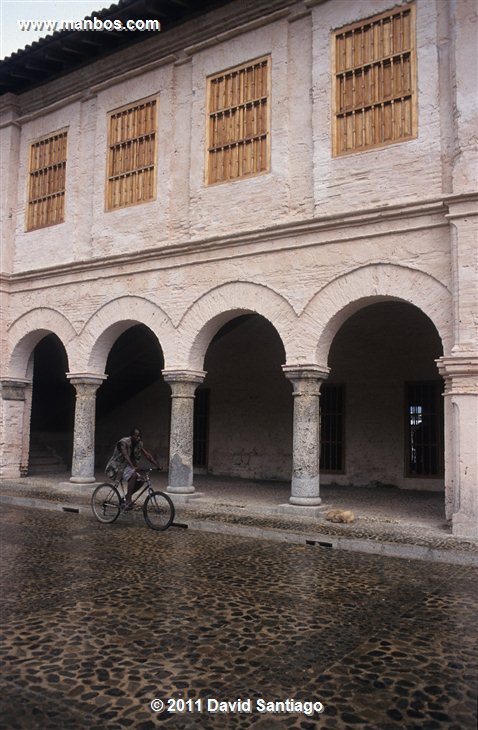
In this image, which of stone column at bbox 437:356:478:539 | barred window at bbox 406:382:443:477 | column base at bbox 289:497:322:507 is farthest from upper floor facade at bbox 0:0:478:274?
barred window at bbox 406:382:443:477

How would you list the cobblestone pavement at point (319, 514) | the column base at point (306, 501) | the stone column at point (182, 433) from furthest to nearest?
the stone column at point (182, 433) → the column base at point (306, 501) → the cobblestone pavement at point (319, 514)

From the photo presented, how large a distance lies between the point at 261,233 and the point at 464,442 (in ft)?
15.2

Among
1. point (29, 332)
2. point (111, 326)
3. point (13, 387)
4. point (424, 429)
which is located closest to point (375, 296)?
point (424, 429)

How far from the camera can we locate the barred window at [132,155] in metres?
12.3

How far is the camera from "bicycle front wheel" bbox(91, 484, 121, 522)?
9.24 meters

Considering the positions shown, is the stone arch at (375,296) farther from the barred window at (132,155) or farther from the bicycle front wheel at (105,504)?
the barred window at (132,155)

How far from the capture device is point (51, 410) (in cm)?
1750

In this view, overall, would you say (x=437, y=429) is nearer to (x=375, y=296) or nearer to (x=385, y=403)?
(x=385, y=403)

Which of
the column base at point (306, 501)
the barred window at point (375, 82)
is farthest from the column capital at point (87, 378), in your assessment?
the barred window at point (375, 82)

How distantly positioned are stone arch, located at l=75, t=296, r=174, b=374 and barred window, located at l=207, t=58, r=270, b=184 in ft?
8.55

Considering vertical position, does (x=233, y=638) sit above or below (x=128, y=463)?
below

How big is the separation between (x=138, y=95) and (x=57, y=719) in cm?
1178

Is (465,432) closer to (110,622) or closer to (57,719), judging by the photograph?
(110,622)

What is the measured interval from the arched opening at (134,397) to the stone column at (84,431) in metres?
3.11
